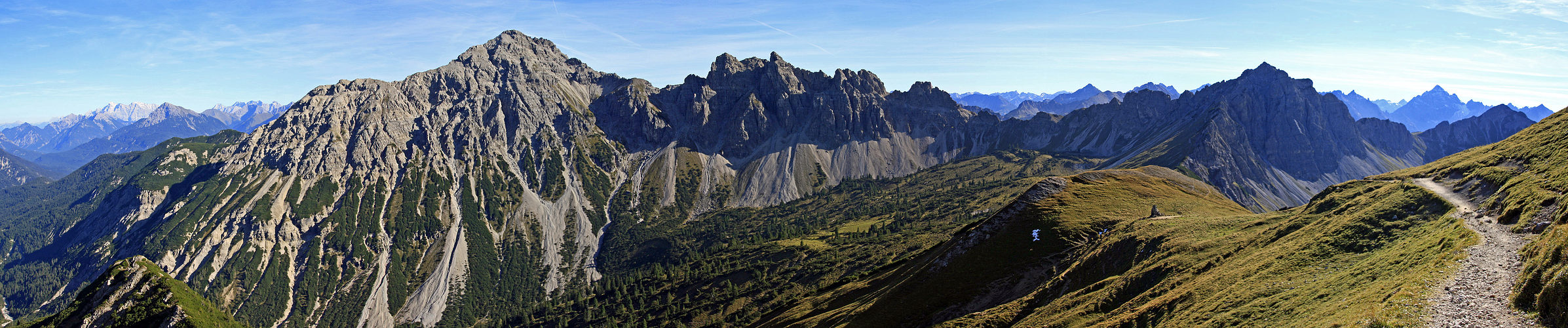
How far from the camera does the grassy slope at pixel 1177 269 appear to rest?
45.3 metres

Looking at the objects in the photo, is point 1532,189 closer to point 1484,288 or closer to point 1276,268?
point 1276,268

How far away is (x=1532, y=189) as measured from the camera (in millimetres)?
48688

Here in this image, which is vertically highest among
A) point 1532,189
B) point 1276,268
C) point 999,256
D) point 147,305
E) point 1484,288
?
point 1532,189

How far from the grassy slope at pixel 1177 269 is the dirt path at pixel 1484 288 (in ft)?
3.32

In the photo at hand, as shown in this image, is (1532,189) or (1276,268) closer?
(1532,189)

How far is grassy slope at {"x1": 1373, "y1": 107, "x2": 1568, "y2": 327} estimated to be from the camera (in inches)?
1240

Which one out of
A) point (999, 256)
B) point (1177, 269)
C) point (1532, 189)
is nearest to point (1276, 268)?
point (1177, 269)

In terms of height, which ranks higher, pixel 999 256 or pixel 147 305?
pixel 999 256

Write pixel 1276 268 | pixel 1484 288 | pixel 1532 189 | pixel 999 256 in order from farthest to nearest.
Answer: pixel 999 256 < pixel 1276 268 < pixel 1532 189 < pixel 1484 288

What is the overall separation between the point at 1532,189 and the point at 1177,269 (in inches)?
1046

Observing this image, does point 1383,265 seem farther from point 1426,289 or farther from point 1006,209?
point 1006,209

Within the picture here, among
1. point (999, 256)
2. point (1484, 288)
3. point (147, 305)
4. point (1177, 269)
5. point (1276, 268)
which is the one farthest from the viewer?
point (147, 305)

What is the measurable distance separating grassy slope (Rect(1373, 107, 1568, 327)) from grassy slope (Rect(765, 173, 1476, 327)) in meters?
3.95

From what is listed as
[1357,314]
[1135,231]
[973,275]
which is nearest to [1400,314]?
[1357,314]
